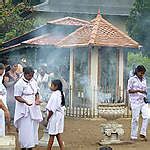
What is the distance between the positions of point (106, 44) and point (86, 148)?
6.60m

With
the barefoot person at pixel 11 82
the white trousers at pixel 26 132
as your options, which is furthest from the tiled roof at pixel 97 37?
the white trousers at pixel 26 132

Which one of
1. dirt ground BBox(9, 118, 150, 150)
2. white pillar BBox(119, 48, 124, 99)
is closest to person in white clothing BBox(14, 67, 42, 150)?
dirt ground BBox(9, 118, 150, 150)

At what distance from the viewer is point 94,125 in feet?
50.5

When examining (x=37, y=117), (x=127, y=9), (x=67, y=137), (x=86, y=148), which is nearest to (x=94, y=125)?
(x=67, y=137)

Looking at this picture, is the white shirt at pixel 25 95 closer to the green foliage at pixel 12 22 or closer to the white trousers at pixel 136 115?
the white trousers at pixel 136 115

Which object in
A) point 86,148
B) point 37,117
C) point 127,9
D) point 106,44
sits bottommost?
point 86,148

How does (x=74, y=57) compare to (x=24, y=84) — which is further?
(x=74, y=57)

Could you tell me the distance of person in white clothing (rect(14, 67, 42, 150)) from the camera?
9.68m

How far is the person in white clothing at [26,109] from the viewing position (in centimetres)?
968

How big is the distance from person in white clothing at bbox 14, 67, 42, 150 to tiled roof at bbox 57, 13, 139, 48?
7.45 m

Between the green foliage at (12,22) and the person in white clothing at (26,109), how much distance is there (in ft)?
43.2

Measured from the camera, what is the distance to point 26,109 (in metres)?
9.77

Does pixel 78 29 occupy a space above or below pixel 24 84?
above

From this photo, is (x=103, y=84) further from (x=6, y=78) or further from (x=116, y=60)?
(x=6, y=78)
